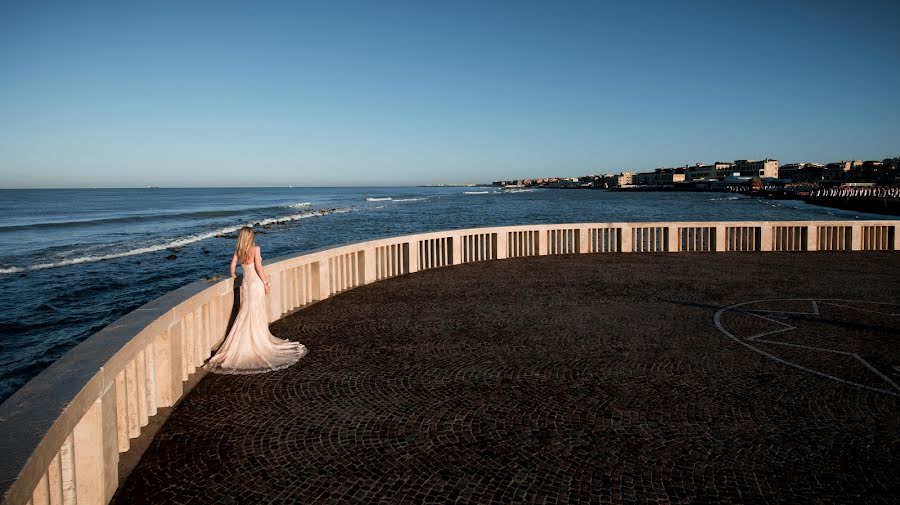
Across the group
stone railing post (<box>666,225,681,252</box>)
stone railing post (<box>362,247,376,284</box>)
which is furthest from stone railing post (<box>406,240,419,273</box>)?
stone railing post (<box>666,225,681,252</box>)

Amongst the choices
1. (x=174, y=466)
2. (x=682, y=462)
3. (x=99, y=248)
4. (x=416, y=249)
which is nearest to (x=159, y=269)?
(x=99, y=248)

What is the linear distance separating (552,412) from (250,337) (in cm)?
368

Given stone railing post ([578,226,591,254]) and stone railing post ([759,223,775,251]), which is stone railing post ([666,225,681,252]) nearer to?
stone railing post ([578,226,591,254])

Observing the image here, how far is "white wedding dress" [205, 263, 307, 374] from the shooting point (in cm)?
644

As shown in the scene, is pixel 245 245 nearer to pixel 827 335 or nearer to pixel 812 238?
pixel 827 335

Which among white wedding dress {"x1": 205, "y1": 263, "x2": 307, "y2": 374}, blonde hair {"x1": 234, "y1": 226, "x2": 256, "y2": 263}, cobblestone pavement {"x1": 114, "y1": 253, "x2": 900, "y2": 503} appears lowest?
cobblestone pavement {"x1": 114, "y1": 253, "x2": 900, "y2": 503}

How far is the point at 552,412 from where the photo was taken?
522cm

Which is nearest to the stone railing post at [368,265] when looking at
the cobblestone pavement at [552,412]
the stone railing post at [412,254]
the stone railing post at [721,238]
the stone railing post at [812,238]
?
the stone railing post at [412,254]

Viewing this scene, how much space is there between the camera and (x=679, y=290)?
11492 mm

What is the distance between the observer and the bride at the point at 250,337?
21.2 feet

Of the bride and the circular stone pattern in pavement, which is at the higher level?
the bride

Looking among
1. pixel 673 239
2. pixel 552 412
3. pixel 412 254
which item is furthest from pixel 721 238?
pixel 552 412

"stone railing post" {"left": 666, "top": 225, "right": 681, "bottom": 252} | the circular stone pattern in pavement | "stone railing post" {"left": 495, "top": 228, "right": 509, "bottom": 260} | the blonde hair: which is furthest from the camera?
"stone railing post" {"left": 666, "top": 225, "right": 681, "bottom": 252}

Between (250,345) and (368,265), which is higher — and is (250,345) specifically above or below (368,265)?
below
